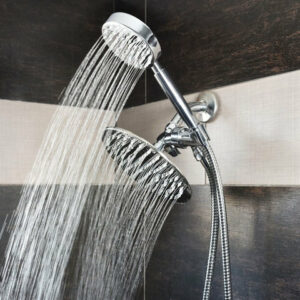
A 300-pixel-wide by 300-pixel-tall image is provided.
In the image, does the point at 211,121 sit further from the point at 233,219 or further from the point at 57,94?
the point at 57,94

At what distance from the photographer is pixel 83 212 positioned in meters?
1.33

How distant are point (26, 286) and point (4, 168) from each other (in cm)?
30

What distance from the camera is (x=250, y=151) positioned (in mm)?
1038

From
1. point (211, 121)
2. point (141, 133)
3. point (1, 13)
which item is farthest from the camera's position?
point (141, 133)

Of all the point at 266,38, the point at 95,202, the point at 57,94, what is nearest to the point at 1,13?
the point at 57,94

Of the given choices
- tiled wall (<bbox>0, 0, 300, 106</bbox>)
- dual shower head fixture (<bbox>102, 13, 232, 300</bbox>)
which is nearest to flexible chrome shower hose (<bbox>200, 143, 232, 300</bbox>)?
dual shower head fixture (<bbox>102, 13, 232, 300</bbox>)

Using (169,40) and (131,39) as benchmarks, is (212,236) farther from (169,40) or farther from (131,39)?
(169,40)

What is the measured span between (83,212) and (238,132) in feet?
1.64

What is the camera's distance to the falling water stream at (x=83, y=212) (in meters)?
1.20

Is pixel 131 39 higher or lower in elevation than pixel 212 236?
higher

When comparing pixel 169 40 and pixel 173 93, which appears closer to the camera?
pixel 173 93

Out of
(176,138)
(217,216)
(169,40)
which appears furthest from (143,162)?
(169,40)

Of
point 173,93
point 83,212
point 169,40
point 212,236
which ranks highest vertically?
point 169,40

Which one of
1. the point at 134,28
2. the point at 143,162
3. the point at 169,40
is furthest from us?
the point at 169,40
